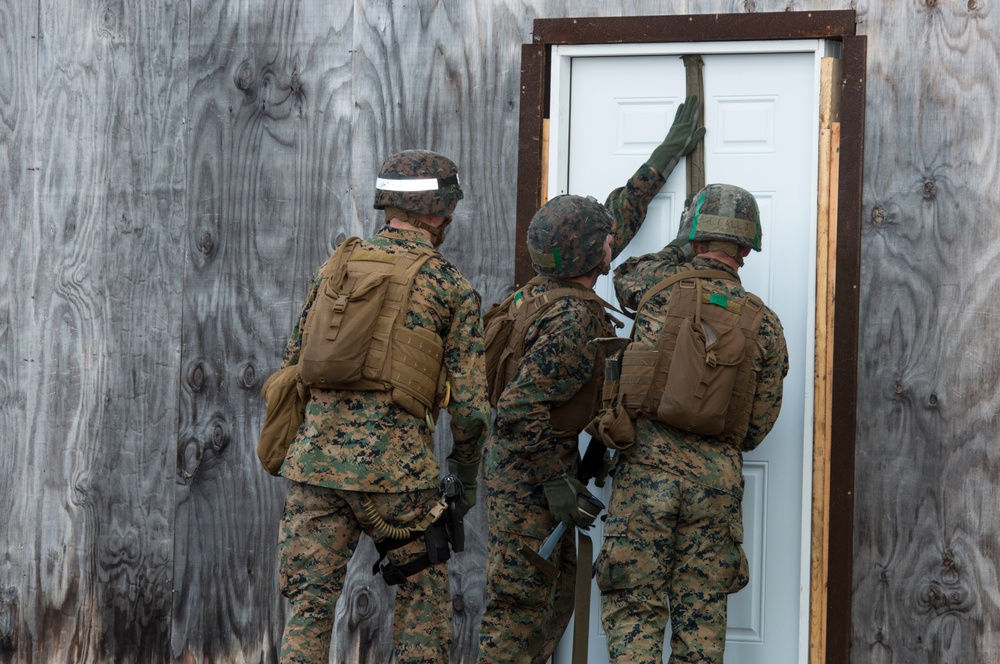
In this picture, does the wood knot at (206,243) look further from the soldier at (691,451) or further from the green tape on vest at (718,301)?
the green tape on vest at (718,301)

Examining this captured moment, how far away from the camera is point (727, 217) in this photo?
14.9 feet

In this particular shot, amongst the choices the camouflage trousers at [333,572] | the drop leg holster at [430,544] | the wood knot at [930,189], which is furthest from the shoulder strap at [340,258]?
the wood knot at [930,189]

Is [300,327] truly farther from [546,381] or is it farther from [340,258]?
[546,381]

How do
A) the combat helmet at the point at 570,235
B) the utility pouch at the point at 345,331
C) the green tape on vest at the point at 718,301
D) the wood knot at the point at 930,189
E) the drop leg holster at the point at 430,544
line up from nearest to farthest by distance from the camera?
1. the utility pouch at the point at 345,331
2. the drop leg holster at the point at 430,544
3. the green tape on vest at the point at 718,301
4. the combat helmet at the point at 570,235
5. the wood knot at the point at 930,189

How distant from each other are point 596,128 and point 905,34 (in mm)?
1277

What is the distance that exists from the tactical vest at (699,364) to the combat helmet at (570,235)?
12.9 inches

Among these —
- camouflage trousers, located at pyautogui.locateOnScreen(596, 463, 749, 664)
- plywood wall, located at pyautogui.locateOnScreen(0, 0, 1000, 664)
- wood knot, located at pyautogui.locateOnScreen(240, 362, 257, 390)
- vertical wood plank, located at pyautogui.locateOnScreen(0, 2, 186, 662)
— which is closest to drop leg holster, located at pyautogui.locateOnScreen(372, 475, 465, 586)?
camouflage trousers, located at pyautogui.locateOnScreen(596, 463, 749, 664)

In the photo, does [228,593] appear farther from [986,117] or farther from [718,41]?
[986,117]

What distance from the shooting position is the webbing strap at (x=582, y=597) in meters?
4.58

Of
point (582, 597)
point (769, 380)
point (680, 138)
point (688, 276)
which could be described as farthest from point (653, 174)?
point (582, 597)

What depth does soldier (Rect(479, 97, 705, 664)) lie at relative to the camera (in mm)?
4602

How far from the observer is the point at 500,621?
15.7 feet

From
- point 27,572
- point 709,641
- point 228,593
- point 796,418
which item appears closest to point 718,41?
point 796,418

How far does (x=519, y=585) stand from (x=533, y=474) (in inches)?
16.6
